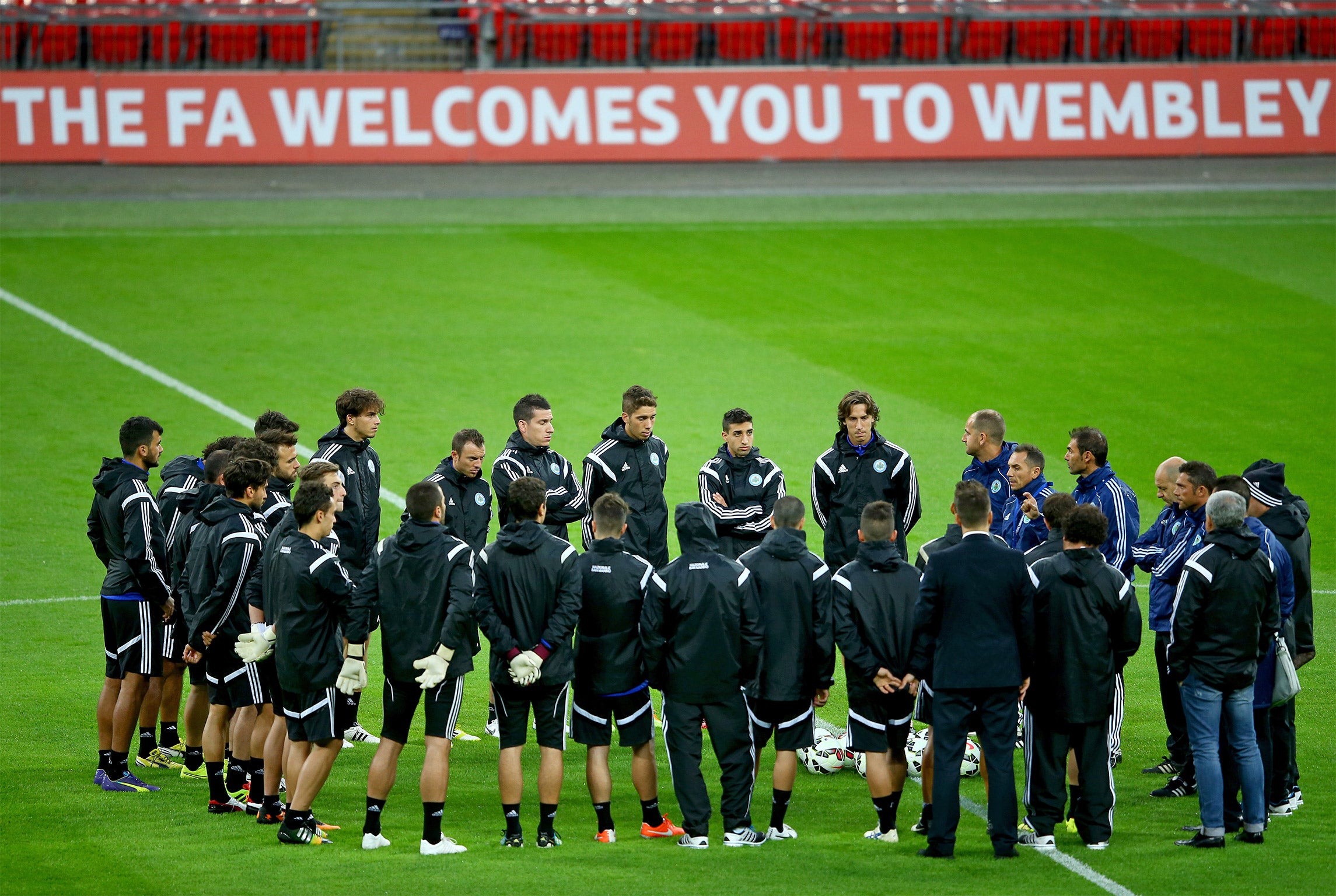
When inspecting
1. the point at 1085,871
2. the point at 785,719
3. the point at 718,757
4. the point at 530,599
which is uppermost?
the point at 530,599

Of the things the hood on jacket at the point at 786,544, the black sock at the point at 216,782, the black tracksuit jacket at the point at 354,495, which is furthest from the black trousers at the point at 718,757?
A: the black tracksuit jacket at the point at 354,495

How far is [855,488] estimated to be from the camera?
36.1 ft

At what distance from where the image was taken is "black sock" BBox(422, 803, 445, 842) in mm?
8555

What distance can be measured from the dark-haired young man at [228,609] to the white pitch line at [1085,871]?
4.40m

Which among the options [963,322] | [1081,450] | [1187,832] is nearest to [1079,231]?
[963,322]

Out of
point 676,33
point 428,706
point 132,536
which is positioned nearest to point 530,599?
point 428,706

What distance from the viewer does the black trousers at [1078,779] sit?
28.2 feet

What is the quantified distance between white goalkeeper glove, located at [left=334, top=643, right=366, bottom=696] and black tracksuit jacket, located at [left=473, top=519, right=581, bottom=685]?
67cm

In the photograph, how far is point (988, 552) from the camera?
8.45 m

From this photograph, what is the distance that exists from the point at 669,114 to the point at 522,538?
2205 cm

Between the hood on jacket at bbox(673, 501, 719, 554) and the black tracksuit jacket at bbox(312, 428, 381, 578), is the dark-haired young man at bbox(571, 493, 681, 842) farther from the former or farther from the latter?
the black tracksuit jacket at bbox(312, 428, 381, 578)

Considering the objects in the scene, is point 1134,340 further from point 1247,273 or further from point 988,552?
point 988,552

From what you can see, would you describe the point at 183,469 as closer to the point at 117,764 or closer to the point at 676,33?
the point at 117,764

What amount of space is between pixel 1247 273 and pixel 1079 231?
3250 millimetres
